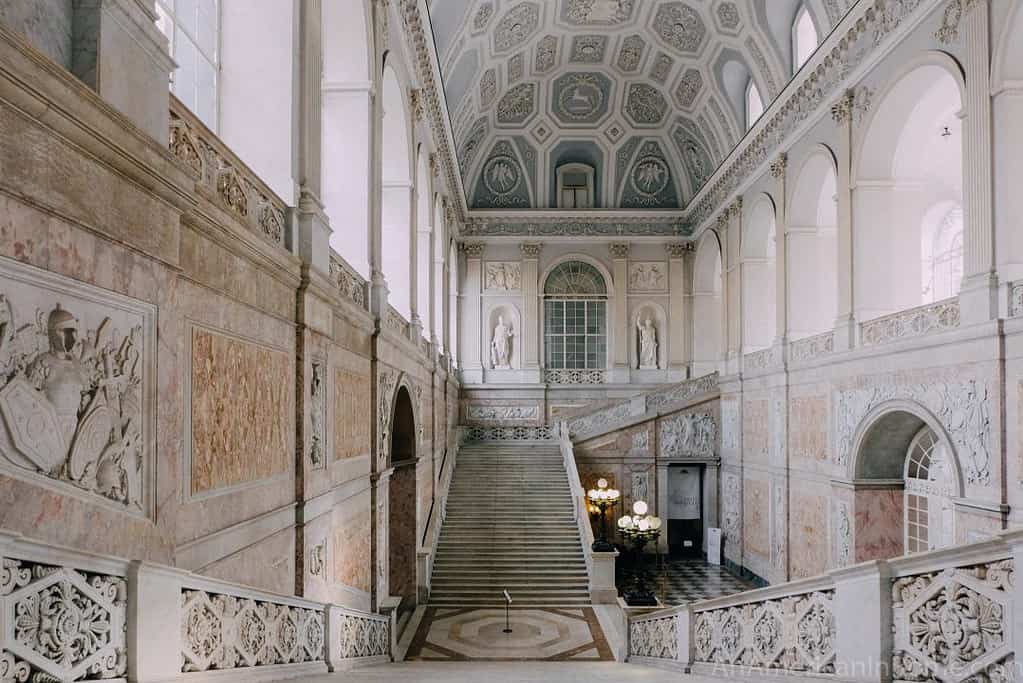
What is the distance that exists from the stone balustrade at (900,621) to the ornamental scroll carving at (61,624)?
4.35 metres

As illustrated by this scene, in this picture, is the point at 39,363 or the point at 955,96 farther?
the point at 955,96

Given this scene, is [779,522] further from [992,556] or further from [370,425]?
[992,556]

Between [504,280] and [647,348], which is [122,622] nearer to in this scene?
[504,280]

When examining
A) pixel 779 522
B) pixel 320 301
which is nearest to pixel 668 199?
pixel 779 522

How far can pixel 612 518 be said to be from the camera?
25016 mm

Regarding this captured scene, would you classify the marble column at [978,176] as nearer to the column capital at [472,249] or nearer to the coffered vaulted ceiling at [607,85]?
the coffered vaulted ceiling at [607,85]

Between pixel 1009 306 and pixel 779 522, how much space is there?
33.2ft

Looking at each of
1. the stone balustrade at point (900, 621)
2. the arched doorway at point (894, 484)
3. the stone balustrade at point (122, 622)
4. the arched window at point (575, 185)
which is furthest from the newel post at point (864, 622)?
the arched window at point (575, 185)

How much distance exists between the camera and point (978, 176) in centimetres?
1145

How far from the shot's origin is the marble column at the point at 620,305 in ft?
96.5

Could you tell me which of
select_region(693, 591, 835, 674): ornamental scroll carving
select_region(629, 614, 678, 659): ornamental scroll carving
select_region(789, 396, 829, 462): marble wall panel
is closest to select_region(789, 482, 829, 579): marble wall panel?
select_region(789, 396, 829, 462): marble wall panel

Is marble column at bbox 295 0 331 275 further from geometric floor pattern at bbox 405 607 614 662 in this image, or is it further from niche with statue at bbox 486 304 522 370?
niche with statue at bbox 486 304 522 370

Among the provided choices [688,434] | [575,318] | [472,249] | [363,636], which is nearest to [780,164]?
[688,434]

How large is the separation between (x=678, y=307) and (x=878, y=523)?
15.3 metres
